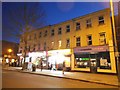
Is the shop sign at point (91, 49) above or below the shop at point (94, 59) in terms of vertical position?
above

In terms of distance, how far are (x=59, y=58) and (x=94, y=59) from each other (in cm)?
786

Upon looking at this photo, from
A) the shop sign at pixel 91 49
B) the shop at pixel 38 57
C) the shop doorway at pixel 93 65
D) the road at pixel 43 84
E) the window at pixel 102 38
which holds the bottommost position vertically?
the road at pixel 43 84

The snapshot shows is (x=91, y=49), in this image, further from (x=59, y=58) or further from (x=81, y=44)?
(x=59, y=58)

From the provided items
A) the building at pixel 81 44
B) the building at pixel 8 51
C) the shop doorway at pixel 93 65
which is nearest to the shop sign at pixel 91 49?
the building at pixel 81 44

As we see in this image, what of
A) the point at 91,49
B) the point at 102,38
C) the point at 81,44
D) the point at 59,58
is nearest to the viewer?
the point at 102,38

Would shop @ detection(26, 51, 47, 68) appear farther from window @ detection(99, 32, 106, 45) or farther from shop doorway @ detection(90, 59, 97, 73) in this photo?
window @ detection(99, 32, 106, 45)

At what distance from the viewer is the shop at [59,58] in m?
26.6

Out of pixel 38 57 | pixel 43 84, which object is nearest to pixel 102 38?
pixel 43 84

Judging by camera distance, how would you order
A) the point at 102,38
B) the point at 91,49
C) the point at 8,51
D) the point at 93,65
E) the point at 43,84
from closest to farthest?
the point at 43,84 < the point at 102,38 < the point at 93,65 < the point at 91,49 < the point at 8,51

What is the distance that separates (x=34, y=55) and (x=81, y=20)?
14127mm

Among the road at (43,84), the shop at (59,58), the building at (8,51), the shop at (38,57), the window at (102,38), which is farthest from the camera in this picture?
the building at (8,51)

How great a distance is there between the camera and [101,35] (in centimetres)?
2233

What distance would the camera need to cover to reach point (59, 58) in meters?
28.5

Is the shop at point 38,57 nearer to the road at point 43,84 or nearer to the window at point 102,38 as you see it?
the window at point 102,38
